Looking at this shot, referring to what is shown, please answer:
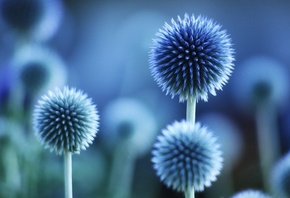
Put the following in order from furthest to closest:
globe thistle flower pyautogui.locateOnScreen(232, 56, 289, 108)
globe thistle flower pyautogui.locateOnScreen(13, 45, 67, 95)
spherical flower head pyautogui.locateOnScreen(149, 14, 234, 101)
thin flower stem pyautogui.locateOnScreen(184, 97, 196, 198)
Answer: globe thistle flower pyautogui.locateOnScreen(232, 56, 289, 108)
globe thistle flower pyautogui.locateOnScreen(13, 45, 67, 95)
spherical flower head pyautogui.locateOnScreen(149, 14, 234, 101)
thin flower stem pyautogui.locateOnScreen(184, 97, 196, 198)

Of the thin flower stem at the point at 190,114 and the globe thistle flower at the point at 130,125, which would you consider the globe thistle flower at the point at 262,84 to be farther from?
the thin flower stem at the point at 190,114

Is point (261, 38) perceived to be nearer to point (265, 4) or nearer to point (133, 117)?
point (265, 4)

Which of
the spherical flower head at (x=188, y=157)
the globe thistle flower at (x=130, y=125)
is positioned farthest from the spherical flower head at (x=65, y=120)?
the globe thistle flower at (x=130, y=125)

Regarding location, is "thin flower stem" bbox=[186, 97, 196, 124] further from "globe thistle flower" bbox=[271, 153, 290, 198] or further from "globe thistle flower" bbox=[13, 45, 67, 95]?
"globe thistle flower" bbox=[13, 45, 67, 95]

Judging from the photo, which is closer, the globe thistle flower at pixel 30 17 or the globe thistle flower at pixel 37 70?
the globe thistle flower at pixel 37 70

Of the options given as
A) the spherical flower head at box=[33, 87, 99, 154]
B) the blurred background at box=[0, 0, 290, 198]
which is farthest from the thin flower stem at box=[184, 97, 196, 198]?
the blurred background at box=[0, 0, 290, 198]

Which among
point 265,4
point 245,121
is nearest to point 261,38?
point 265,4

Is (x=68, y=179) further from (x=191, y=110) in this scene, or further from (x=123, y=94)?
(x=123, y=94)
